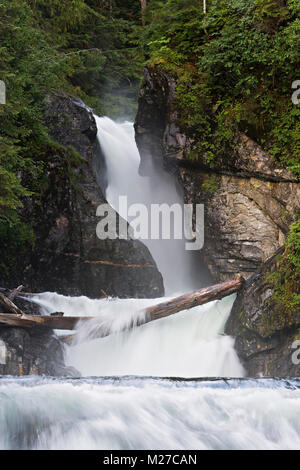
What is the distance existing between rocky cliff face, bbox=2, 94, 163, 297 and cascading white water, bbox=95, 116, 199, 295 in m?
2.36

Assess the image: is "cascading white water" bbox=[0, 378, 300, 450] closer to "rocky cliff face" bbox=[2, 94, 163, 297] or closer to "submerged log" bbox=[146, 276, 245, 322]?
"submerged log" bbox=[146, 276, 245, 322]

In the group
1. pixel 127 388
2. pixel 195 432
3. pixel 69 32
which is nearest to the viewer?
pixel 195 432

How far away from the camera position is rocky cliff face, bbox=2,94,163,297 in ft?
35.5

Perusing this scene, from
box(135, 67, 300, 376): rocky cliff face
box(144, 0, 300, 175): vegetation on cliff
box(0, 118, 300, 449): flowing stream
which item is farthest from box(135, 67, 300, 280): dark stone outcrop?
box(0, 118, 300, 449): flowing stream

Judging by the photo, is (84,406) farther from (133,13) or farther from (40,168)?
(133,13)

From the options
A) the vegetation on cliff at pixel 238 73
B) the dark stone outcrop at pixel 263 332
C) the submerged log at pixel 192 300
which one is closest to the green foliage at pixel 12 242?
the submerged log at pixel 192 300

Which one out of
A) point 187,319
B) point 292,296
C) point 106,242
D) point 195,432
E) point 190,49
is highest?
point 190,49

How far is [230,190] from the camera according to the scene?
12.0 m

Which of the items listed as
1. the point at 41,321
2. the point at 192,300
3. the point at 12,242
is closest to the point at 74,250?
the point at 12,242

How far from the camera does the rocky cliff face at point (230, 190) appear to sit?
1129 cm

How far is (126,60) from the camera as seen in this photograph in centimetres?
2428

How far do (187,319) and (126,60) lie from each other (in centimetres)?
1972

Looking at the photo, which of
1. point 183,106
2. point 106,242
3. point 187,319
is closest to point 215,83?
point 183,106

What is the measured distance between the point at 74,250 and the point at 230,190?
15.9ft
